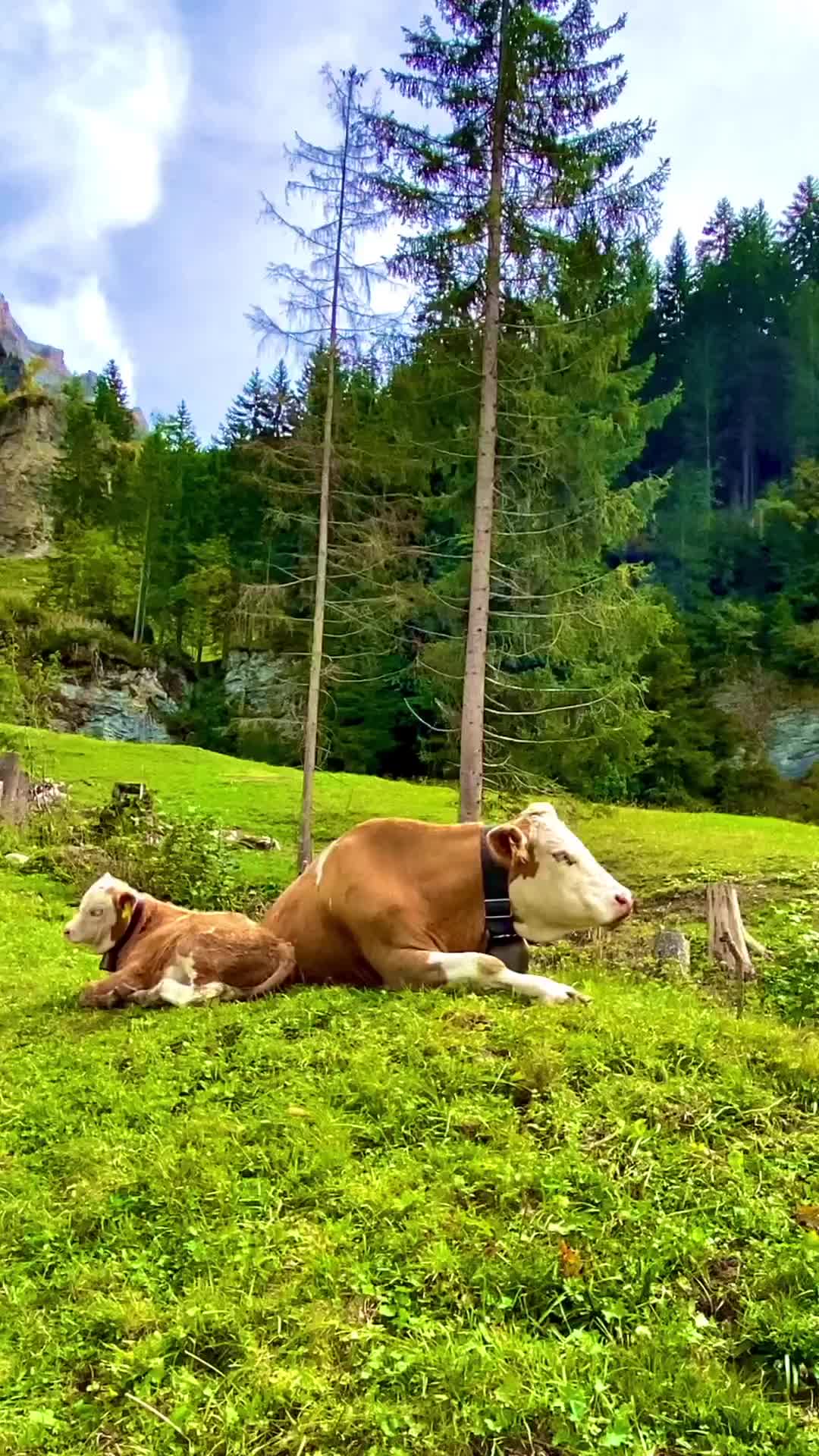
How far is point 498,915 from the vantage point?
4727 millimetres

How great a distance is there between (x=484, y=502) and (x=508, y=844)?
7.80 meters

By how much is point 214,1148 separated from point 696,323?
179 feet

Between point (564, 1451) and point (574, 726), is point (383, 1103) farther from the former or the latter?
point (574, 726)

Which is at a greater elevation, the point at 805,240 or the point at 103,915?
the point at 805,240

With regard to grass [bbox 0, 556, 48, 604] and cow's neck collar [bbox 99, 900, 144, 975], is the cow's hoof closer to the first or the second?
cow's neck collar [bbox 99, 900, 144, 975]

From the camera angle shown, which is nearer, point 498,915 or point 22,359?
point 498,915

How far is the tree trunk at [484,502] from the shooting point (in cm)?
1154

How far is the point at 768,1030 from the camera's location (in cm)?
394

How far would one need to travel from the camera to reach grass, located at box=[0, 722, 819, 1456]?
2.04m

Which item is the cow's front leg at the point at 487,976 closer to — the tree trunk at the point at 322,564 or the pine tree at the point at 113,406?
the tree trunk at the point at 322,564

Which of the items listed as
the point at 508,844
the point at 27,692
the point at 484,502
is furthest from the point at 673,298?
the point at 508,844

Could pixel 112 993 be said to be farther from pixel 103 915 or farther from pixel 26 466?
pixel 26 466

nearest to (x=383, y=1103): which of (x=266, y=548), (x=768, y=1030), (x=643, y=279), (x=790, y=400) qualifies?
(x=768, y=1030)

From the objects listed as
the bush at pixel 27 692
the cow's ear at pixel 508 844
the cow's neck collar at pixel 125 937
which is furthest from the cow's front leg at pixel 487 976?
the bush at pixel 27 692
